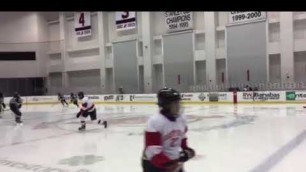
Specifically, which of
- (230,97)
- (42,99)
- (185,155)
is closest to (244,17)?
(230,97)

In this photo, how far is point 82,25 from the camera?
32.7 meters

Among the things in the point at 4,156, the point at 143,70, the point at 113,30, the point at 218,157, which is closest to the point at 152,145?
the point at 218,157

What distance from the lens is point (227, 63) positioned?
24141mm

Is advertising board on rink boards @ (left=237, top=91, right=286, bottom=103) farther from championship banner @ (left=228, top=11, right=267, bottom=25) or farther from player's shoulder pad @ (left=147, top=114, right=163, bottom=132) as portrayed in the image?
player's shoulder pad @ (left=147, top=114, right=163, bottom=132)

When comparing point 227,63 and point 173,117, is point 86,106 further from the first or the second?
point 227,63

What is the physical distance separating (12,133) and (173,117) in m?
8.85

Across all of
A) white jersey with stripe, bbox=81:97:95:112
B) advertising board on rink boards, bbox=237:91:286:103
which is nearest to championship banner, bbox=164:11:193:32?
advertising board on rink boards, bbox=237:91:286:103

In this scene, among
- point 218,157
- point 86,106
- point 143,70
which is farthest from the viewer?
point 143,70

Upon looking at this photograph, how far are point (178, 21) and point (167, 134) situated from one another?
24.9 m

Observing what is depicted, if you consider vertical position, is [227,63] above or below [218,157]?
above

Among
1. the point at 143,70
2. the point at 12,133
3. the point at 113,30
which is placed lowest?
the point at 12,133

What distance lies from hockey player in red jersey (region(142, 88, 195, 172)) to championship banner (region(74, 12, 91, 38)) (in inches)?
1206

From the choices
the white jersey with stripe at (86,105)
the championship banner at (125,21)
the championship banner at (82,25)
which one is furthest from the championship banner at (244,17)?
the white jersey with stripe at (86,105)

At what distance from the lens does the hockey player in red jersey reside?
2246 millimetres
